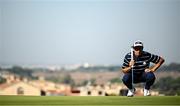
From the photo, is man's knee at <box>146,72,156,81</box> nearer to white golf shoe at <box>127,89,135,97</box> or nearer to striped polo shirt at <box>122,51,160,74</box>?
striped polo shirt at <box>122,51,160,74</box>

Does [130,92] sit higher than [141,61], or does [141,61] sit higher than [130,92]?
[141,61]

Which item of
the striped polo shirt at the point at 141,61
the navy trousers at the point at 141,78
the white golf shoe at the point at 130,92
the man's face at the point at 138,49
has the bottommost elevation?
the white golf shoe at the point at 130,92

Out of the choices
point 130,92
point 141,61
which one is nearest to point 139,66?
point 141,61

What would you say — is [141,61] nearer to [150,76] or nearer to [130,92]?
[150,76]

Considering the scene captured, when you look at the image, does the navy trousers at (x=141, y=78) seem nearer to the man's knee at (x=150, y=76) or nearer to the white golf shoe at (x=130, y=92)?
the man's knee at (x=150, y=76)

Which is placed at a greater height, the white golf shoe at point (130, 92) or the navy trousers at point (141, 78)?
the navy trousers at point (141, 78)

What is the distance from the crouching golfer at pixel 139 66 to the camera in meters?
4.66

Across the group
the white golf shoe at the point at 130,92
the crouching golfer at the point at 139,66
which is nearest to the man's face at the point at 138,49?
the crouching golfer at the point at 139,66

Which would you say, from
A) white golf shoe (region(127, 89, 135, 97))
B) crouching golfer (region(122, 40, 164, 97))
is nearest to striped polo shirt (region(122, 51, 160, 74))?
A: crouching golfer (region(122, 40, 164, 97))

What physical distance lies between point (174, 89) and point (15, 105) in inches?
92.0

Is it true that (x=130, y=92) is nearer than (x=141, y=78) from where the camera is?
No

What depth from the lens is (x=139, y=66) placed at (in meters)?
4.68

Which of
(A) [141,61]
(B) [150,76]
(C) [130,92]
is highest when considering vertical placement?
(A) [141,61]

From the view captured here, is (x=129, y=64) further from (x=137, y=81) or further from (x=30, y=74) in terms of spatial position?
(x=30, y=74)
